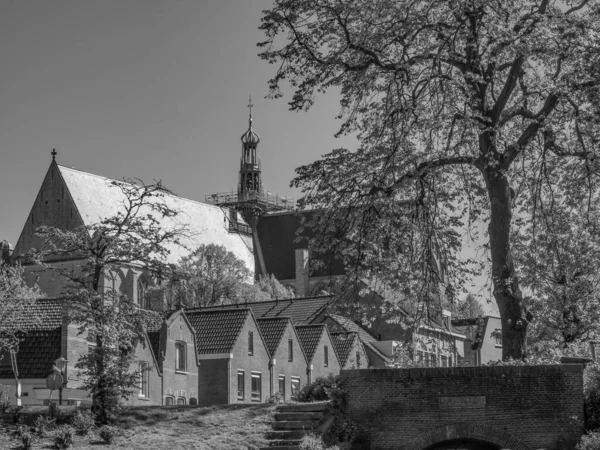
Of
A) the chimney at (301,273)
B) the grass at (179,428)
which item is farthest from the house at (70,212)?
the grass at (179,428)

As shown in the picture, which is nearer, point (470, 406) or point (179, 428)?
point (470, 406)

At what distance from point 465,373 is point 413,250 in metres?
4.03

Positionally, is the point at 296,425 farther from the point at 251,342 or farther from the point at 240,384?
the point at 251,342

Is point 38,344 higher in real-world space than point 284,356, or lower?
higher

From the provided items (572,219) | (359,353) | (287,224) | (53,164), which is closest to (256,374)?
(359,353)

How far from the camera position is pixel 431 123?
23.6 meters

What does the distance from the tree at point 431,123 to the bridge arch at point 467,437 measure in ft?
8.33

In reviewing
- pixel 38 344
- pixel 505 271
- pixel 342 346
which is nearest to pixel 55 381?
pixel 505 271

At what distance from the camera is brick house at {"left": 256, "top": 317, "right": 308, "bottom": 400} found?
172ft

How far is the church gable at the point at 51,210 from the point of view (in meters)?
81.5

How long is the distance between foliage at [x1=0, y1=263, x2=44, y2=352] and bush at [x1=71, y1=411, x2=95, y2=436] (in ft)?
46.0

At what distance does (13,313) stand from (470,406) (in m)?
22.3

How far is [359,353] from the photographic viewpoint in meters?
58.8

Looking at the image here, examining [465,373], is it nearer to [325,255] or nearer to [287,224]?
[325,255]
